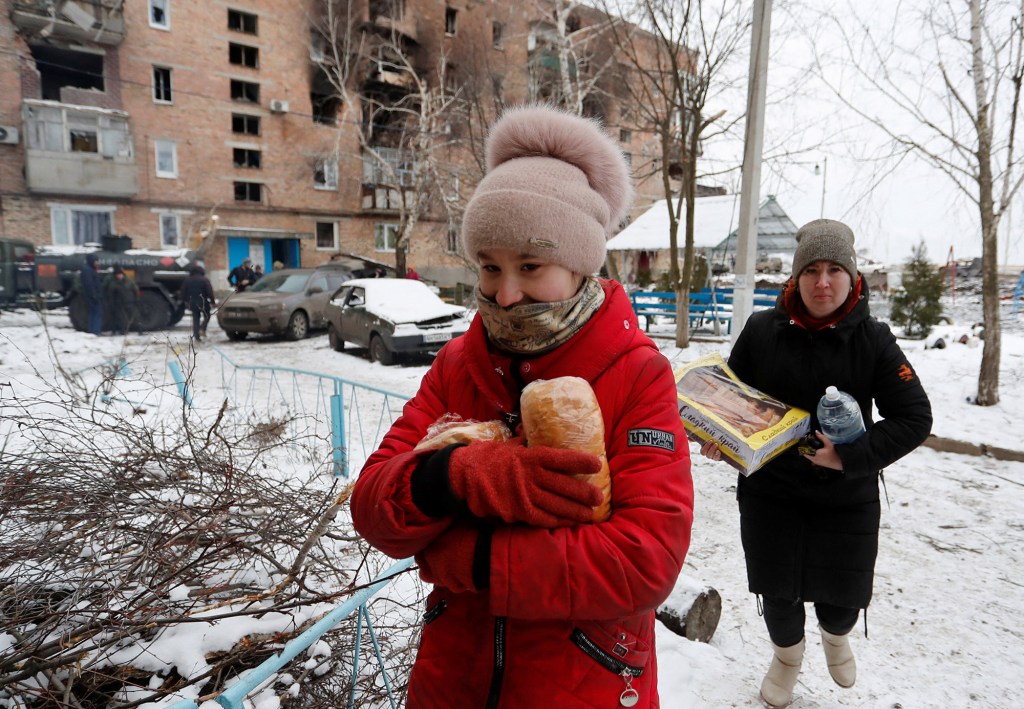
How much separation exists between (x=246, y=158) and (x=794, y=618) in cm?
3062

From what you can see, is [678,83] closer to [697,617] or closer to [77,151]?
[697,617]

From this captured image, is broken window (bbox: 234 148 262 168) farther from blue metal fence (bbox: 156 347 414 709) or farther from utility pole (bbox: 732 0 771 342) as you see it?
utility pole (bbox: 732 0 771 342)

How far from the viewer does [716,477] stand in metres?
5.50

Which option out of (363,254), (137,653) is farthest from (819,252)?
(363,254)

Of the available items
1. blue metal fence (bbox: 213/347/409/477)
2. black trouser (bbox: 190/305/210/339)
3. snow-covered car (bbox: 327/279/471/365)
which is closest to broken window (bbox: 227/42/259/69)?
snow-covered car (bbox: 327/279/471/365)

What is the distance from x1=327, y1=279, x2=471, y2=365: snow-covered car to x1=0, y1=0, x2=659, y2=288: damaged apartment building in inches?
237

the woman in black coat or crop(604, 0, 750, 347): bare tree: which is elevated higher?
crop(604, 0, 750, 347): bare tree

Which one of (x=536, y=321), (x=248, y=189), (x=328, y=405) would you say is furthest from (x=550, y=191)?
(x=248, y=189)

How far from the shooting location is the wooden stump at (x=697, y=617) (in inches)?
118

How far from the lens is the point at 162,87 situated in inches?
1003

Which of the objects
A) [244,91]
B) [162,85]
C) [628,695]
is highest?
[244,91]

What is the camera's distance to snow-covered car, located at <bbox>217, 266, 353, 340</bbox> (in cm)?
1361

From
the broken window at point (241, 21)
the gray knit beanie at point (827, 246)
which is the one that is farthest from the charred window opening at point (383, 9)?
the gray knit beanie at point (827, 246)

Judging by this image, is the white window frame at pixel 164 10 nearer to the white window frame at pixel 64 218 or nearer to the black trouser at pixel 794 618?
the white window frame at pixel 64 218
